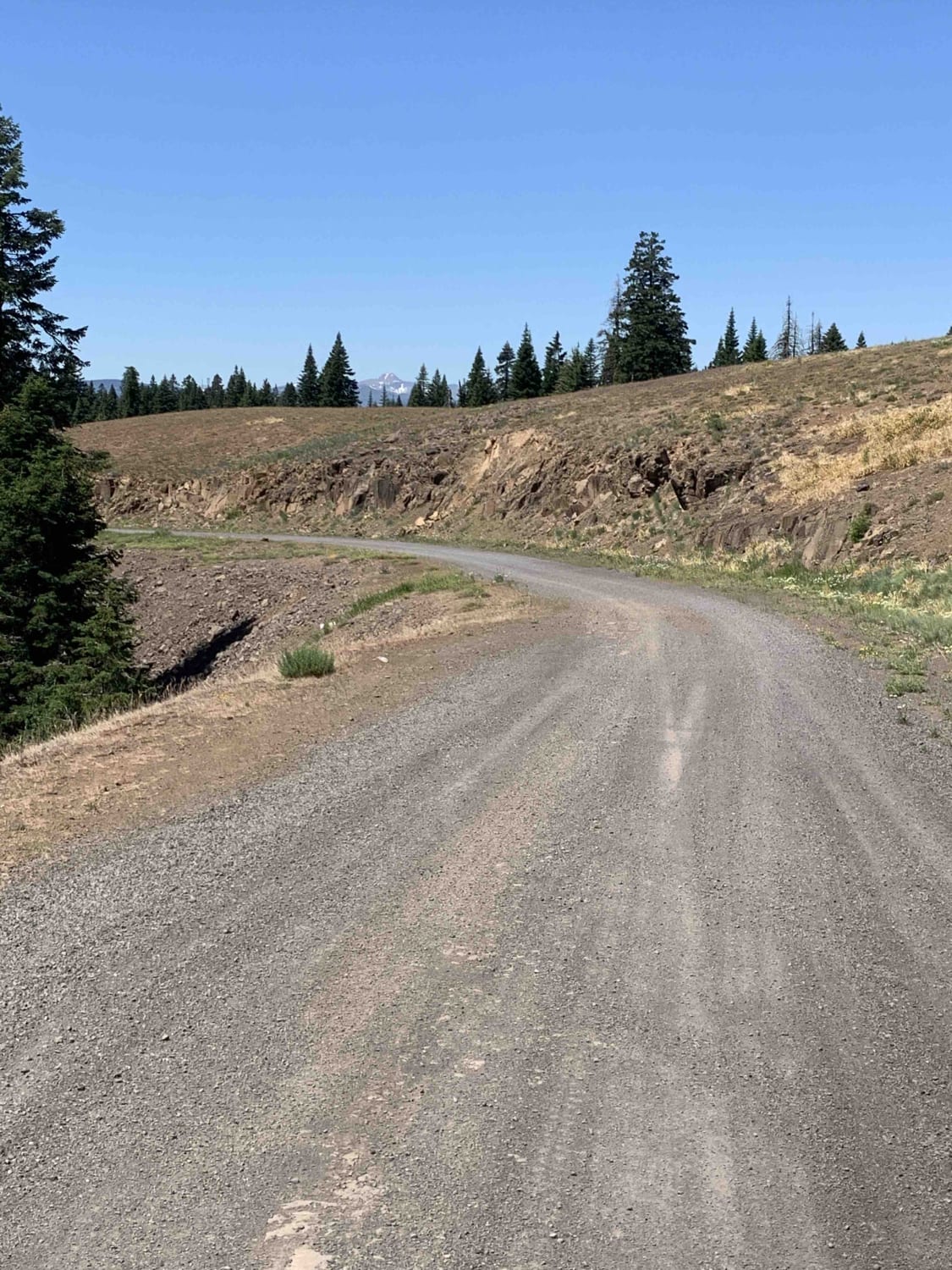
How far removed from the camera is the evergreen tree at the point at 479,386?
3792 inches

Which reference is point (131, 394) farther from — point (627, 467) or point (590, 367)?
point (627, 467)

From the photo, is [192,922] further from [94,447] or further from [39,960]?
[94,447]

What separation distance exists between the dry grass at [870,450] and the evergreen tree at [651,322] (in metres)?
41.6

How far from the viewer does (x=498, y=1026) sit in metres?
4.46

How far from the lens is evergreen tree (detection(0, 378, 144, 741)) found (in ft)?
61.0

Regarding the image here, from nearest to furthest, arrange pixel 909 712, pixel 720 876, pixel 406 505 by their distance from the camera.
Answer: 1. pixel 720 876
2. pixel 909 712
3. pixel 406 505

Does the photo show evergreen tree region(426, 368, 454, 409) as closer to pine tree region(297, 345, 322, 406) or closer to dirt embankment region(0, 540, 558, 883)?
pine tree region(297, 345, 322, 406)

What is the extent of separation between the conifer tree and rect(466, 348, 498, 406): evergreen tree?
23.0 m

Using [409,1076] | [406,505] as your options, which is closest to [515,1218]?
[409,1076]

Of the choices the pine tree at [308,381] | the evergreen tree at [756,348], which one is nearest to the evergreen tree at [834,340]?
the evergreen tree at [756,348]

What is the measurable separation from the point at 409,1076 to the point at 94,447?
67585 millimetres

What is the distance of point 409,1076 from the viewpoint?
4094mm

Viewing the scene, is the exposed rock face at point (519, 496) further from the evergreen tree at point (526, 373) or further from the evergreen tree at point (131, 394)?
the evergreen tree at point (131, 394)

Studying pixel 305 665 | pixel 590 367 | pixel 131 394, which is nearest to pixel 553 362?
pixel 590 367
